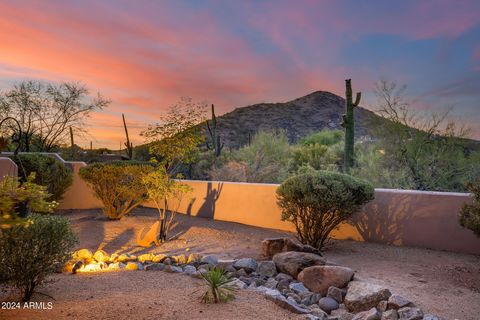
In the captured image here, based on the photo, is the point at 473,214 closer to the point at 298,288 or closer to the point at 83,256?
the point at 298,288

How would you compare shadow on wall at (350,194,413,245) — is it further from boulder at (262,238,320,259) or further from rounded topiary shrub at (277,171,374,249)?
boulder at (262,238,320,259)

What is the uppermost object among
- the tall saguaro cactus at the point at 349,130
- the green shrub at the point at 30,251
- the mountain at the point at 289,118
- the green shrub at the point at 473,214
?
the mountain at the point at 289,118

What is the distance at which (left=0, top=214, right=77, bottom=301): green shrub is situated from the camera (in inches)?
153

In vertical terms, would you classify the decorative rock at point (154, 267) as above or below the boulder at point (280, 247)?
below

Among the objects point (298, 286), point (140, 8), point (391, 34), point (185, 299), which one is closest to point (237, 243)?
point (298, 286)

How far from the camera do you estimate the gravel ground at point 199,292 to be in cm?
363

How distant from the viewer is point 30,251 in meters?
3.97

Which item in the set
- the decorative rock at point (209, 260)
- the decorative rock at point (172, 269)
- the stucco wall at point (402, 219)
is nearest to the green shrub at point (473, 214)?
the stucco wall at point (402, 219)

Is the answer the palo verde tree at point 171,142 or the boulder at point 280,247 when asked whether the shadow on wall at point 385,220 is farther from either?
the palo verde tree at point 171,142

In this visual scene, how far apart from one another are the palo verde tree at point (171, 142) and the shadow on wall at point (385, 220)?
3510mm

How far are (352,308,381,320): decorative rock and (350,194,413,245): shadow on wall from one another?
3344 millimetres

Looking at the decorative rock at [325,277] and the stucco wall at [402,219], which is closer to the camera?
the decorative rock at [325,277]

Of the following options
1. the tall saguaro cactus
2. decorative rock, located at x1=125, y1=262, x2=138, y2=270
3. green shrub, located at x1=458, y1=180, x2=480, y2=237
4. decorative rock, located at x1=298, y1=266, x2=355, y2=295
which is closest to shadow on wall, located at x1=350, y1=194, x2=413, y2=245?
green shrub, located at x1=458, y1=180, x2=480, y2=237

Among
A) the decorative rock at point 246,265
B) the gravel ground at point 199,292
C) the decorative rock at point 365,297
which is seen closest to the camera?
the gravel ground at point 199,292
